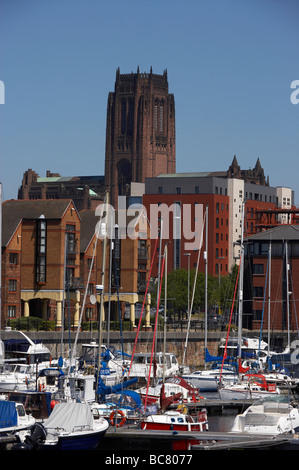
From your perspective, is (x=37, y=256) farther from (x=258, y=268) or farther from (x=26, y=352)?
(x=258, y=268)

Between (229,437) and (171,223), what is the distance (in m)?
120

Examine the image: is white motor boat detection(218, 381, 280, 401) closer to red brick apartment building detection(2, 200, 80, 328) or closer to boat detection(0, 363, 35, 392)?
boat detection(0, 363, 35, 392)

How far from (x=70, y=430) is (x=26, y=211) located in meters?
50.8

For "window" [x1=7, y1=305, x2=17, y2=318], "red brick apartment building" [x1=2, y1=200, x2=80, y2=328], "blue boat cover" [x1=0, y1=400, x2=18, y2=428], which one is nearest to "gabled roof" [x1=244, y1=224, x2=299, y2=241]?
"red brick apartment building" [x1=2, y1=200, x2=80, y2=328]

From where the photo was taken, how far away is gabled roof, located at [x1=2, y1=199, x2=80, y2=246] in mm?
81562

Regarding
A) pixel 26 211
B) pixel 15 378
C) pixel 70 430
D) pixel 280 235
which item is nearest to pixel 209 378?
pixel 15 378

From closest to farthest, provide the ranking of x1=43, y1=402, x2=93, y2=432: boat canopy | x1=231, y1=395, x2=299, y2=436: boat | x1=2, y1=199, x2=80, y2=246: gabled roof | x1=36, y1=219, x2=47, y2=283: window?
x1=43, y1=402, x2=93, y2=432: boat canopy
x1=231, y1=395, x2=299, y2=436: boat
x1=2, y1=199, x2=80, y2=246: gabled roof
x1=36, y1=219, x2=47, y2=283: window

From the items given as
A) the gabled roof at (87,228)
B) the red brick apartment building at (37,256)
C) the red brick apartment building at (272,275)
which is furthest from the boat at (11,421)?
the red brick apartment building at (272,275)

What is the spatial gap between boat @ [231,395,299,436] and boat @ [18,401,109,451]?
6.05 m

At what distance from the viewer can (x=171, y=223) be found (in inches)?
6147

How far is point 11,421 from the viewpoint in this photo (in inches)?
Answer: 1398

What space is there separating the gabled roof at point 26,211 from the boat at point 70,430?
4641 centimetres

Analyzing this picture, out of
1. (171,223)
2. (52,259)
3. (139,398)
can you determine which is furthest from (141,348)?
(171,223)
